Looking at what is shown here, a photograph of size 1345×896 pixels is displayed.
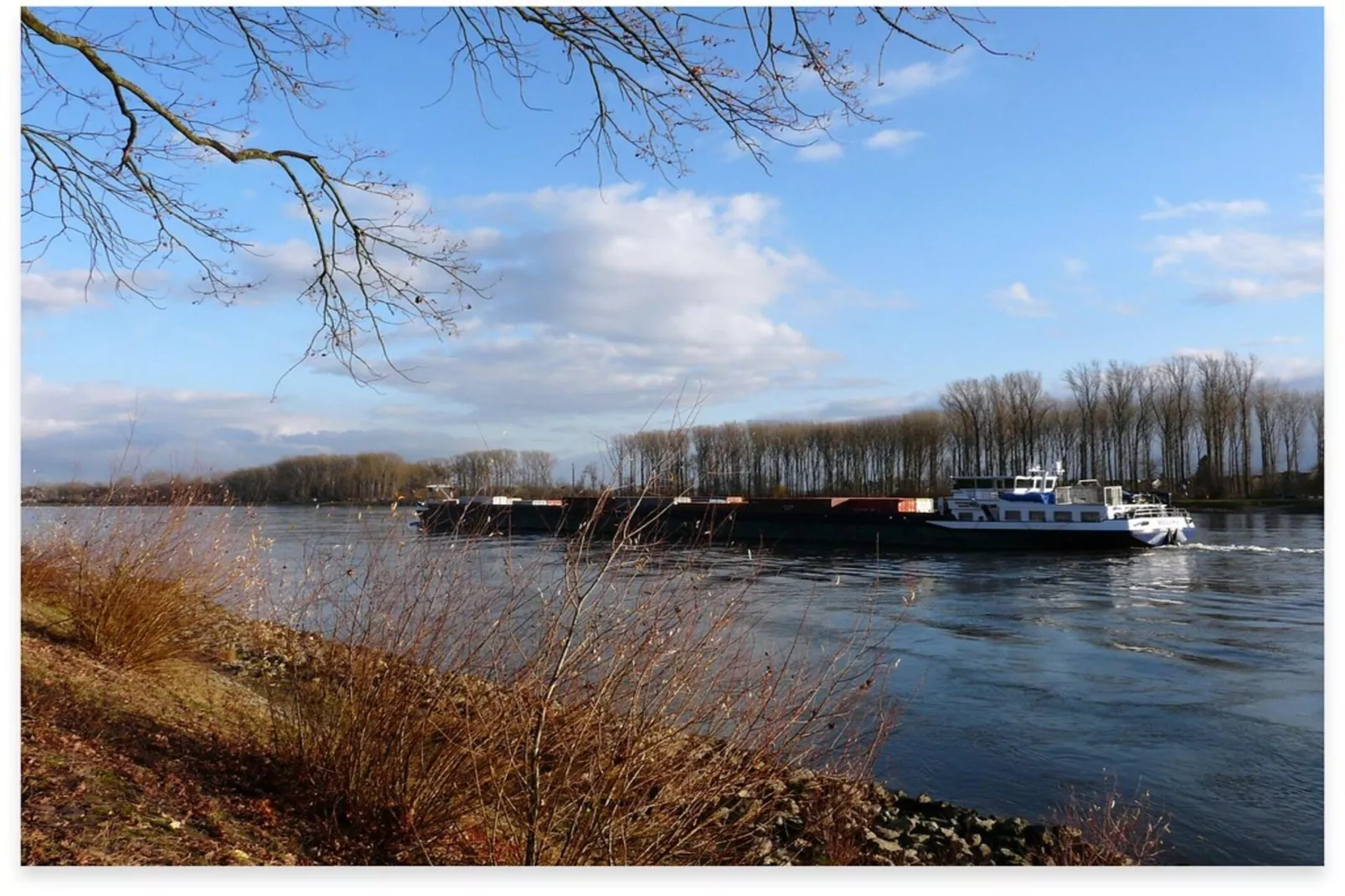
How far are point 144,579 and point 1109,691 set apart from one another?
6.69m

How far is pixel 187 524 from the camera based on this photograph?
5035 millimetres

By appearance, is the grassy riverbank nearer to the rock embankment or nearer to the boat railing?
the rock embankment

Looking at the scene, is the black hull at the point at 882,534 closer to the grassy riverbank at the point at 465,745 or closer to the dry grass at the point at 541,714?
the grassy riverbank at the point at 465,745

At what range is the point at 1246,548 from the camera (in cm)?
1872

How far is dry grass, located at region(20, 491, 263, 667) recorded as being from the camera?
4.59 m

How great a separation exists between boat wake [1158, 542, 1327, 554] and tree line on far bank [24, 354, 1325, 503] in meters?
2.46

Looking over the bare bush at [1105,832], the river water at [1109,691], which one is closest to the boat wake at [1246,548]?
the river water at [1109,691]

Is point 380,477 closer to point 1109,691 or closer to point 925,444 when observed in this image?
point 1109,691

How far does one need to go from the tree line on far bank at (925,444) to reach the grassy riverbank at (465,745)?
19.3 inches

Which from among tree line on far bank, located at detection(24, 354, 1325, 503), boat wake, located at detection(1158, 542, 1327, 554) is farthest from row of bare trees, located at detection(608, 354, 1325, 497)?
boat wake, located at detection(1158, 542, 1327, 554)

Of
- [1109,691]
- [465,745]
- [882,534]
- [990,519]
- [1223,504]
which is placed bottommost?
[882,534]

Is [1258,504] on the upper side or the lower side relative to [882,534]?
upper

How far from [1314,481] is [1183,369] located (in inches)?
161

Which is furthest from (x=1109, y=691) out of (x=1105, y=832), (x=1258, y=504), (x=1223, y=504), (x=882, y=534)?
(x=882, y=534)
